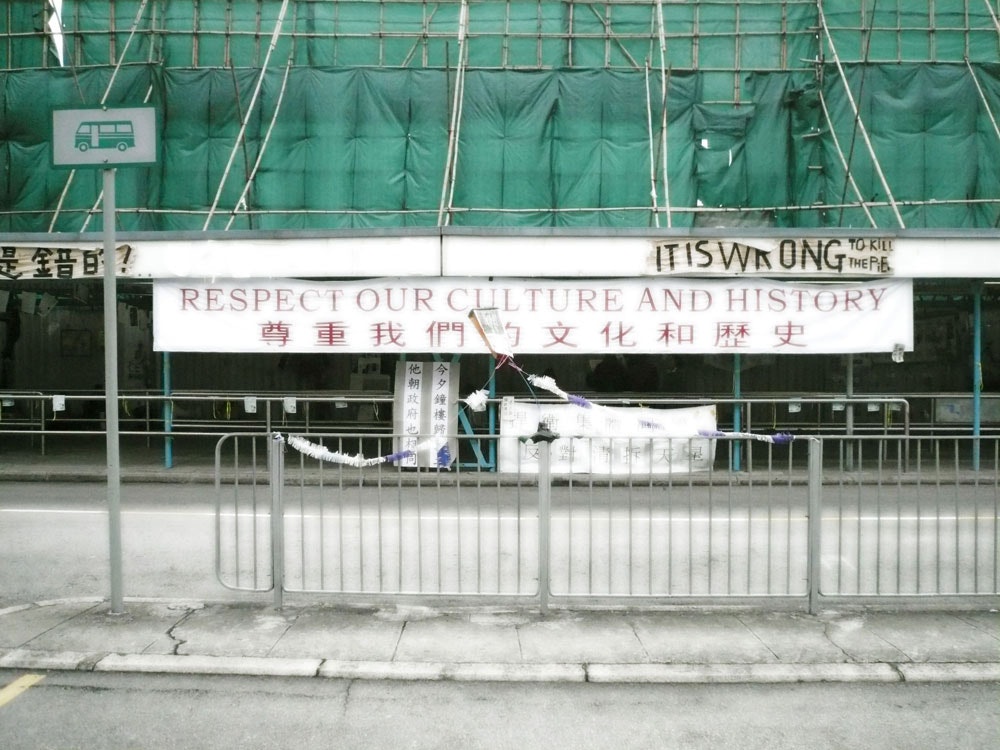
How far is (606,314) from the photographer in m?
12.7

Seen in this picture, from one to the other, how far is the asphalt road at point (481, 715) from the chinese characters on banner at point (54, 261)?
9109mm

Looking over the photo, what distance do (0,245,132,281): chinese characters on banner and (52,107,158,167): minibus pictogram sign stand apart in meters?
7.40

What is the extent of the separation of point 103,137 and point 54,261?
26.7 ft

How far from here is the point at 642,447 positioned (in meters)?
6.73

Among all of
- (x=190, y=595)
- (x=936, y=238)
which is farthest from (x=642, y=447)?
(x=936, y=238)

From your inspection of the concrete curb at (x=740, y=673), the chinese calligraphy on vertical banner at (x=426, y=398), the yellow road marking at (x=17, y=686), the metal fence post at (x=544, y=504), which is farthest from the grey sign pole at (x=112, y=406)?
the chinese calligraphy on vertical banner at (x=426, y=398)

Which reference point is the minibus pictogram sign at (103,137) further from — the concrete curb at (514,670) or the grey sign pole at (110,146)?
the concrete curb at (514,670)

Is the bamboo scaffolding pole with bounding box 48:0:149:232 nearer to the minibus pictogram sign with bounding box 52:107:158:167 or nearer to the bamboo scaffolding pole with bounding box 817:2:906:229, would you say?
the minibus pictogram sign with bounding box 52:107:158:167

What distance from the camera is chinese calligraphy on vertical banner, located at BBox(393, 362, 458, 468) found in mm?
13109

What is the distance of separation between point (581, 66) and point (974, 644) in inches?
608

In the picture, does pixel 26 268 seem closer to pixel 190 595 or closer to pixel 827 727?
pixel 190 595

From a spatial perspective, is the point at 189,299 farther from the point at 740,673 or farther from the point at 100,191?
the point at 740,673

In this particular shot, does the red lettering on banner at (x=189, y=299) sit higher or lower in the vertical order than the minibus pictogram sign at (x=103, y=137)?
lower

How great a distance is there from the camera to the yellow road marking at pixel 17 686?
4738 millimetres
